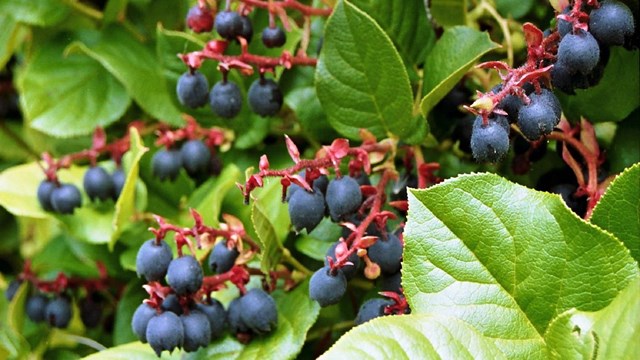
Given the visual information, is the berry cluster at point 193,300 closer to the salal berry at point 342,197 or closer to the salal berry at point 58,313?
the salal berry at point 342,197

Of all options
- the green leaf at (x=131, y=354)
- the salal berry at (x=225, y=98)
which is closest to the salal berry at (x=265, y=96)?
the salal berry at (x=225, y=98)

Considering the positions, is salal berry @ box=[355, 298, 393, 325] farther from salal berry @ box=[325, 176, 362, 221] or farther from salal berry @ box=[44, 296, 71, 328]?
salal berry @ box=[44, 296, 71, 328]

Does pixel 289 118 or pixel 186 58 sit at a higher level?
pixel 186 58

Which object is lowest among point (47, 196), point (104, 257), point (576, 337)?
point (104, 257)

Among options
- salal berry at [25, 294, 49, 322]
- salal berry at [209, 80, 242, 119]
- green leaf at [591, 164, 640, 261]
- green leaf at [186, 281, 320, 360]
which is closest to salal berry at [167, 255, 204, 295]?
green leaf at [186, 281, 320, 360]

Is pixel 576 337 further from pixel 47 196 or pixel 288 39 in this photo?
pixel 47 196

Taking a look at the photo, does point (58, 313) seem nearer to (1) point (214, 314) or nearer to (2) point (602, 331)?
(1) point (214, 314)

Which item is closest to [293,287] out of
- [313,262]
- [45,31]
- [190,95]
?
[313,262]
